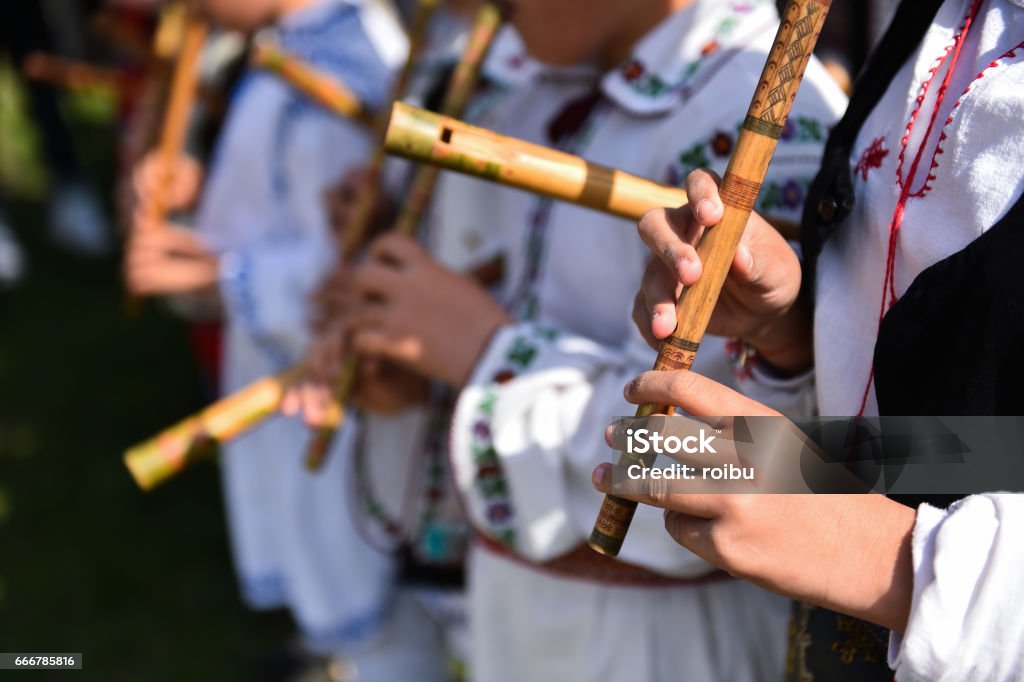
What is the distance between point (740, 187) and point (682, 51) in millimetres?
431

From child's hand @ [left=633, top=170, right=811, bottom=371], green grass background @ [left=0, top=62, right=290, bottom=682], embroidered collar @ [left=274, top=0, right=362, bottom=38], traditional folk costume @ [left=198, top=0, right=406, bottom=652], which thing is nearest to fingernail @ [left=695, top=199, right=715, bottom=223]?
child's hand @ [left=633, top=170, right=811, bottom=371]

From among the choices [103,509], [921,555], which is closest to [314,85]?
[921,555]

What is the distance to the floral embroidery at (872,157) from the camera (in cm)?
72

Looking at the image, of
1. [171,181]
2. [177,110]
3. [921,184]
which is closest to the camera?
[921,184]

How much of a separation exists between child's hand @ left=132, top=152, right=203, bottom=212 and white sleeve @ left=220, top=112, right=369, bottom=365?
27 cm

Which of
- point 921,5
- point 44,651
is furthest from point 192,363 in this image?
point 921,5

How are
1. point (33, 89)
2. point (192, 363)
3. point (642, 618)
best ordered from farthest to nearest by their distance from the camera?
point (33, 89) → point (192, 363) → point (642, 618)

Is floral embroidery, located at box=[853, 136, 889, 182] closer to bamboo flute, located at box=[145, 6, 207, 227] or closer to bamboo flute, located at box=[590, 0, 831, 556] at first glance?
bamboo flute, located at box=[590, 0, 831, 556]

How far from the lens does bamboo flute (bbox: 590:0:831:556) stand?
59cm

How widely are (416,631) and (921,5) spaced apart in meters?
1.56

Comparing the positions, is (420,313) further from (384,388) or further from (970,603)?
(970,603)

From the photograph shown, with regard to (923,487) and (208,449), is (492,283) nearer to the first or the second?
(208,449)

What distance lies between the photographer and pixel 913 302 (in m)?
0.65

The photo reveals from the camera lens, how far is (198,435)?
47.7 inches
